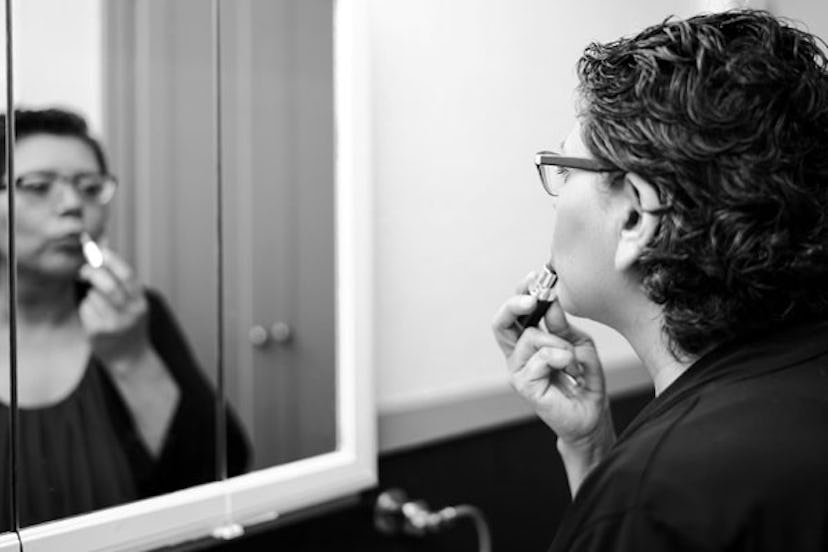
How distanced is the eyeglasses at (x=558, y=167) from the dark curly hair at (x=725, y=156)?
0.01 meters

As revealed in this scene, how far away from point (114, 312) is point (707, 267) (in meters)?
0.77

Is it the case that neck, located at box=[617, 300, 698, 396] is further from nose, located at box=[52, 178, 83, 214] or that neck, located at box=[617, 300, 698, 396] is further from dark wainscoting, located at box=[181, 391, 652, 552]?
nose, located at box=[52, 178, 83, 214]

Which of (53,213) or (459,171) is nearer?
(53,213)

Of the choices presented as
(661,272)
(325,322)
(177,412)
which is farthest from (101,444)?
(661,272)

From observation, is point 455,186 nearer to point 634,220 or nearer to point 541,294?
point 541,294

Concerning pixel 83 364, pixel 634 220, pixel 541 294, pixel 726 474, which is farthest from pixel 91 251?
pixel 726 474

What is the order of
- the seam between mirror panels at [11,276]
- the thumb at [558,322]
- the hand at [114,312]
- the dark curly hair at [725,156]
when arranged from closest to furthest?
the dark curly hair at [725,156], the seam between mirror panels at [11,276], the thumb at [558,322], the hand at [114,312]

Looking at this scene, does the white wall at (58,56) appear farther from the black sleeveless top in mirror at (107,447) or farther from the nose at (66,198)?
the black sleeveless top in mirror at (107,447)

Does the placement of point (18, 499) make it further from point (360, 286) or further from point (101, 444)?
point (360, 286)

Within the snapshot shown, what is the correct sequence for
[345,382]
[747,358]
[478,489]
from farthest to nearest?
1. [478,489]
2. [345,382]
3. [747,358]

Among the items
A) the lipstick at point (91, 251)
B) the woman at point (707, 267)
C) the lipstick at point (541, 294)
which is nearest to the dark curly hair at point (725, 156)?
the woman at point (707, 267)

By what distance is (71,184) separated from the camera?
3.34 ft

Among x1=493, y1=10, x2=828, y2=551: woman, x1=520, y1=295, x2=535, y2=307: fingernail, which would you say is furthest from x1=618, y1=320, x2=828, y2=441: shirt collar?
x1=520, y1=295, x2=535, y2=307: fingernail

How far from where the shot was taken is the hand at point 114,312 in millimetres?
1039
